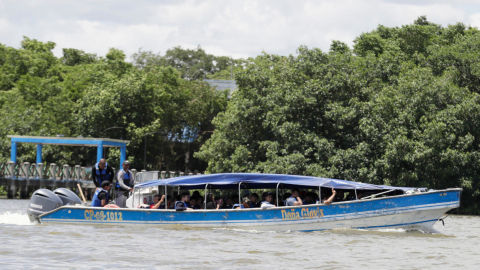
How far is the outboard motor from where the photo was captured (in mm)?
18453

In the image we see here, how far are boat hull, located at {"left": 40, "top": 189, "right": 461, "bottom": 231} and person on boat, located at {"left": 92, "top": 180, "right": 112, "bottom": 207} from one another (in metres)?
0.62

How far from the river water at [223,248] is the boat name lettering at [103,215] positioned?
269 mm

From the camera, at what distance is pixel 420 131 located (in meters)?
30.9

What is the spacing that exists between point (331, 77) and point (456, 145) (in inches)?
304

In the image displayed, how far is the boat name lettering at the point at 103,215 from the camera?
58.9 ft

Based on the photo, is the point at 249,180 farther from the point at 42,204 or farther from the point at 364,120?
the point at 364,120

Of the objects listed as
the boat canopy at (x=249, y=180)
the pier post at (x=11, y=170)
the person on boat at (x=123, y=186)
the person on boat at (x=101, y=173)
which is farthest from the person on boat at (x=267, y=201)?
the pier post at (x=11, y=170)

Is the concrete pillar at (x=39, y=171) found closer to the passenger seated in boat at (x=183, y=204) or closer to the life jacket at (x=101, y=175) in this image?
the life jacket at (x=101, y=175)

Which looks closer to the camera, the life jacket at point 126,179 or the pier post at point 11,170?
the life jacket at point 126,179

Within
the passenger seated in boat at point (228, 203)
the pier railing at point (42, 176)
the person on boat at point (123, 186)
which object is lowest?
the passenger seated in boat at point (228, 203)

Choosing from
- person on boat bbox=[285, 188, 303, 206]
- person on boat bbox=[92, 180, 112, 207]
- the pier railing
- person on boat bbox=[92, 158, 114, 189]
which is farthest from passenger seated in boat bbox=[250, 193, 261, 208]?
the pier railing

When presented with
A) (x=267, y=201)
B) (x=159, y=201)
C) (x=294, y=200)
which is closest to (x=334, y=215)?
(x=294, y=200)

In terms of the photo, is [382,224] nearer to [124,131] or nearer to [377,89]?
[377,89]

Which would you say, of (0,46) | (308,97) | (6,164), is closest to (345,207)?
(308,97)
